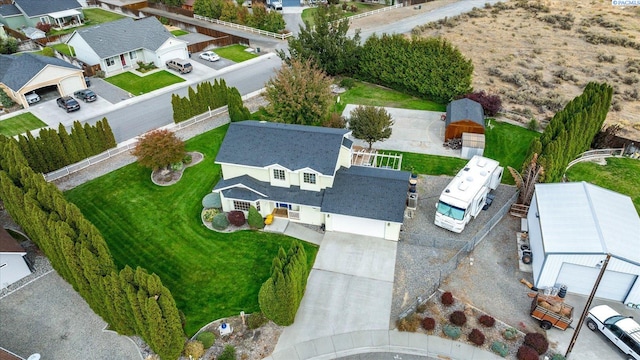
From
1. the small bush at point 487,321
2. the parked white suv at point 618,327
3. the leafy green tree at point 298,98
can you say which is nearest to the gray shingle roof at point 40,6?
the leafy green tree at point 298,98

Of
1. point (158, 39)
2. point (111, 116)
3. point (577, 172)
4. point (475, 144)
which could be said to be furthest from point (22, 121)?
point (577, 172)

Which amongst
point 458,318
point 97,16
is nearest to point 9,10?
point 97,16

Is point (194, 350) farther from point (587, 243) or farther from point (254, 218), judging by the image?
point (587, 243)

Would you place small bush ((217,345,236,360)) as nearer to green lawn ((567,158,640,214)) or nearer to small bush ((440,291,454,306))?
small bush ((440,291,454,306))

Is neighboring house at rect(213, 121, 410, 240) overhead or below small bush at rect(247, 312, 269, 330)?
overhead

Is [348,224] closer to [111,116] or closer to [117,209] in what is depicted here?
[117,209]

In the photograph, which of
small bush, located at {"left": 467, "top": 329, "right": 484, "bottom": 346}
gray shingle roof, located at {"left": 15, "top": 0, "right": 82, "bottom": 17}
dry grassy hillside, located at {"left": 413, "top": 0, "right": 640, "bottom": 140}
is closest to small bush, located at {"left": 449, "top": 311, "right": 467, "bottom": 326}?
small bush, located at {"left": 467, "top": 329, "right": 484, "bottom": 346}
